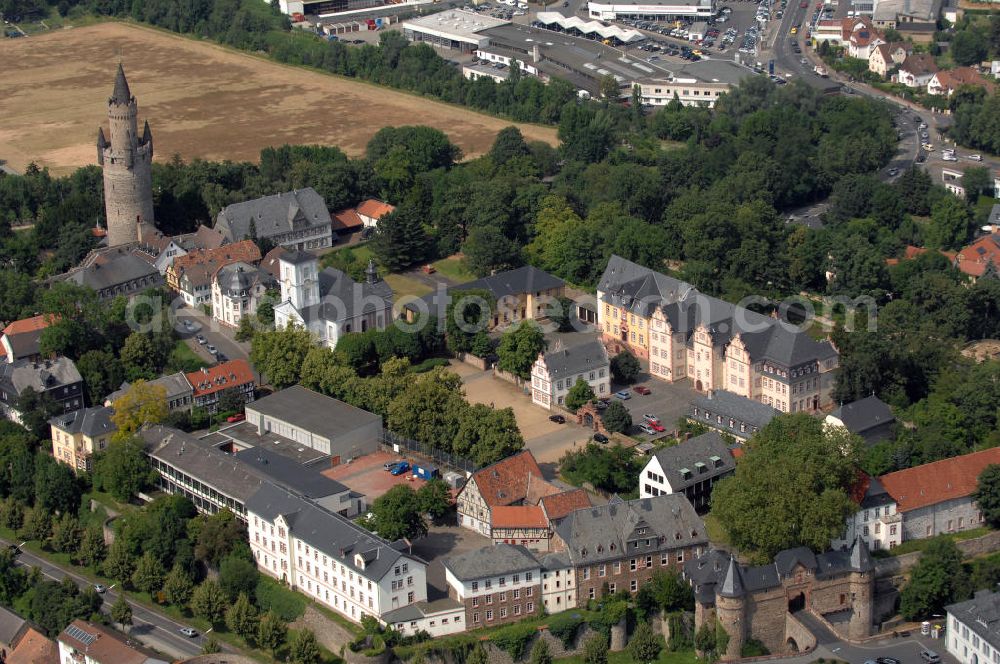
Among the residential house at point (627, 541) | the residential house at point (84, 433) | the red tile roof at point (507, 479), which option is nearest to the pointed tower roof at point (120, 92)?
the residential house at point (84, 433)

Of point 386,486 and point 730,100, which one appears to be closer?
point 386,486

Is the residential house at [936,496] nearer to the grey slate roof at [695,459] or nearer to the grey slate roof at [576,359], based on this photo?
the grey slate roof at [695,459]

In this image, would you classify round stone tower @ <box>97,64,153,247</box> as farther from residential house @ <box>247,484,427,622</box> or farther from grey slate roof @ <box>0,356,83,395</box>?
residential house @ <box>247,484,427,622</box>

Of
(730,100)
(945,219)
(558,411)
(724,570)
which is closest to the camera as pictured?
(724,570)

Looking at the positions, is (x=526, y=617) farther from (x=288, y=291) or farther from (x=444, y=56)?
(x=444, y=56)

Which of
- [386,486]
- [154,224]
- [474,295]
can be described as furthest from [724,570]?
[154,224]

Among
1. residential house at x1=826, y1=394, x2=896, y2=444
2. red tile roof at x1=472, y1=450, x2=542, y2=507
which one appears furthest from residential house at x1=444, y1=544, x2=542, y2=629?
residential house at x1=826, y1=394, x2=896, y2=444

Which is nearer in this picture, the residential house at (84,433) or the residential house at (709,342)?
the residential house at (84,433)
